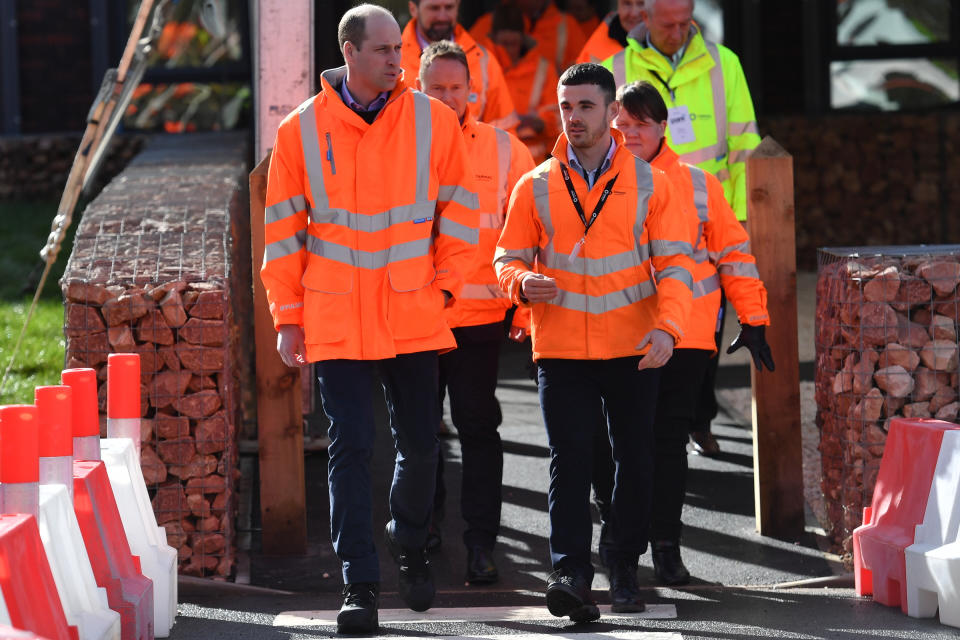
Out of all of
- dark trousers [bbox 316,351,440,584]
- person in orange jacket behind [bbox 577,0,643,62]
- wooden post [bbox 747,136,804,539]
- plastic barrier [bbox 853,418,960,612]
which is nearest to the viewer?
dark trousers [bbox 316,351,440,584]

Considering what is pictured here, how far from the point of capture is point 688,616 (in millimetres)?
5414

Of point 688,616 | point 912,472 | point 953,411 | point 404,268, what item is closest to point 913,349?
point 953,411

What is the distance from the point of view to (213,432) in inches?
240

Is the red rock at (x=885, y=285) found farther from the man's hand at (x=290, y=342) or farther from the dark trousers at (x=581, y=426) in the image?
the man's hand at (x=290, y=342)

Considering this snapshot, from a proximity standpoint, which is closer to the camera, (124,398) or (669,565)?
(124,398)

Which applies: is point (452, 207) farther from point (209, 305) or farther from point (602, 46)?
point (602, 46)

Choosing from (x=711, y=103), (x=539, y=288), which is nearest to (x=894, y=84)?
(x=711, y=103)

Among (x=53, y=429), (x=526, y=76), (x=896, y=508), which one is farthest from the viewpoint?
(x=526, y=76)

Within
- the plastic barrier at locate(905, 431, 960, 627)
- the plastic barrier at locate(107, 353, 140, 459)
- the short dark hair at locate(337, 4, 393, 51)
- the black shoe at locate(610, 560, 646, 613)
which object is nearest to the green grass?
the plastic barrier at locate(107, 353, 140, 459)

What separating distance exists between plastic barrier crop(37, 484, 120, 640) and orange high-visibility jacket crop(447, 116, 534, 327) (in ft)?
6.03

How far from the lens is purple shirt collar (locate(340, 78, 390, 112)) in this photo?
5.15m

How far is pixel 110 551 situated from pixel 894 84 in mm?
10702

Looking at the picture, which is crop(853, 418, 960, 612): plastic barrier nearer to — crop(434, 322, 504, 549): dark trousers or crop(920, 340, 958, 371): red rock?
crop(920, 340, 958, 371): red rock

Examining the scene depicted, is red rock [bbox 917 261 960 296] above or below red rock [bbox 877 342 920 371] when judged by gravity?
above
